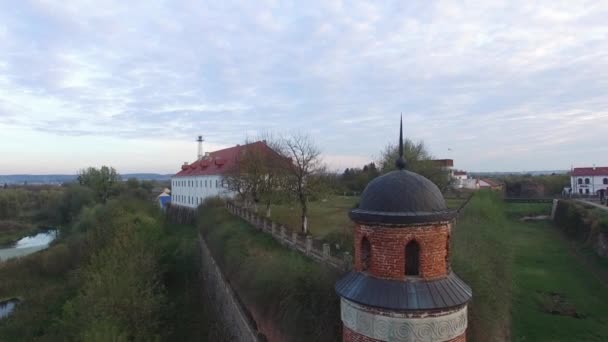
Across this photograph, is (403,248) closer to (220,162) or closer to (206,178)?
(220,162)

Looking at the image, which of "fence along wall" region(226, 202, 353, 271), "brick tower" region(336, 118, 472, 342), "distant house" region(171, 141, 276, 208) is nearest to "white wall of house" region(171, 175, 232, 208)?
"distant house" region(171, 141, 276, 208)

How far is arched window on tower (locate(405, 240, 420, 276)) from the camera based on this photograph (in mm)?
6645

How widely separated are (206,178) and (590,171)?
2556 inches

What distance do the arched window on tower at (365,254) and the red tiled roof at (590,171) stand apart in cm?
7970

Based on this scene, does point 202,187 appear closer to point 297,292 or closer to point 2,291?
point 2,291

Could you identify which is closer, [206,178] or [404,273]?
[404,273]

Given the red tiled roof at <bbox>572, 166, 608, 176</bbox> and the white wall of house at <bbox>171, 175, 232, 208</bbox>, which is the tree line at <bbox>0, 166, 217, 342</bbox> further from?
the red tiled roof at <bbox>572, 166, 608, 176</bbox>

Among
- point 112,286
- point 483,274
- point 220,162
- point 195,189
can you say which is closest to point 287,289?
point 483,274

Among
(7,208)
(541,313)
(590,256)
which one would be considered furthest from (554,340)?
(7,208)

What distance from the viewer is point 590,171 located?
71.1 meters

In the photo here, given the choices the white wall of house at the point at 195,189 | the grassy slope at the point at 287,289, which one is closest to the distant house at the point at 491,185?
the white wall of house at the point at 195,189

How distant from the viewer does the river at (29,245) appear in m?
50.0

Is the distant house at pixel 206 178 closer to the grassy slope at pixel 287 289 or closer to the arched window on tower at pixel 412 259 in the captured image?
the grassy slope at pixel 287 289

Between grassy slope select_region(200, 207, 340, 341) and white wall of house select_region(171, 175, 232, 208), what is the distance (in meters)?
21.3
